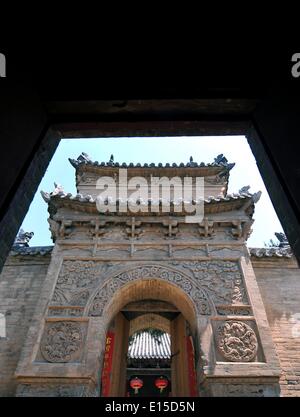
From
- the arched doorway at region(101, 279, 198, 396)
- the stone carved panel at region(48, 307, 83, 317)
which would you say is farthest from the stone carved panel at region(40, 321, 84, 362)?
the arched doorway at region(101, 279, 198, 396)

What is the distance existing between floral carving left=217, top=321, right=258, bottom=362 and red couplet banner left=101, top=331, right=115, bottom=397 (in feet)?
11.4

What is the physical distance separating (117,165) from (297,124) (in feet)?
39.0

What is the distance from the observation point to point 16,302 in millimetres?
8102

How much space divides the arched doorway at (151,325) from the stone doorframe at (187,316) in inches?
2.3

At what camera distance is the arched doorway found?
7.91 metres

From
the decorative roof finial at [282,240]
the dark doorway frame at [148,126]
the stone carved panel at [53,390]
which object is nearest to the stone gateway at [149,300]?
the stone carved panel at [53,390]

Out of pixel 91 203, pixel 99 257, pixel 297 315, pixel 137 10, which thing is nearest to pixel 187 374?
pixel 297 315

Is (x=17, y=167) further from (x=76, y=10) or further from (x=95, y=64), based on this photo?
(x=76, y=10)

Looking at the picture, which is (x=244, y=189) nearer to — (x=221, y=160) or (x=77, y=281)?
(x=221, y=160)

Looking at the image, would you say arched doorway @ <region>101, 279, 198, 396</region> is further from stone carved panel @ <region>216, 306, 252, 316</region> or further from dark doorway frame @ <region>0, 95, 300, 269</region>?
dark doorway frame @ <region>0, 95, 300, 269</region>

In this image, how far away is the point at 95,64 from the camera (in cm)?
247

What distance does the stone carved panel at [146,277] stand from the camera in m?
7.38

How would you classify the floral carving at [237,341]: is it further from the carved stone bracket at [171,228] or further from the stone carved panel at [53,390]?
the stone carved panel at [53,390]

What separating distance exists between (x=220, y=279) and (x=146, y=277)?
76.7 inches
